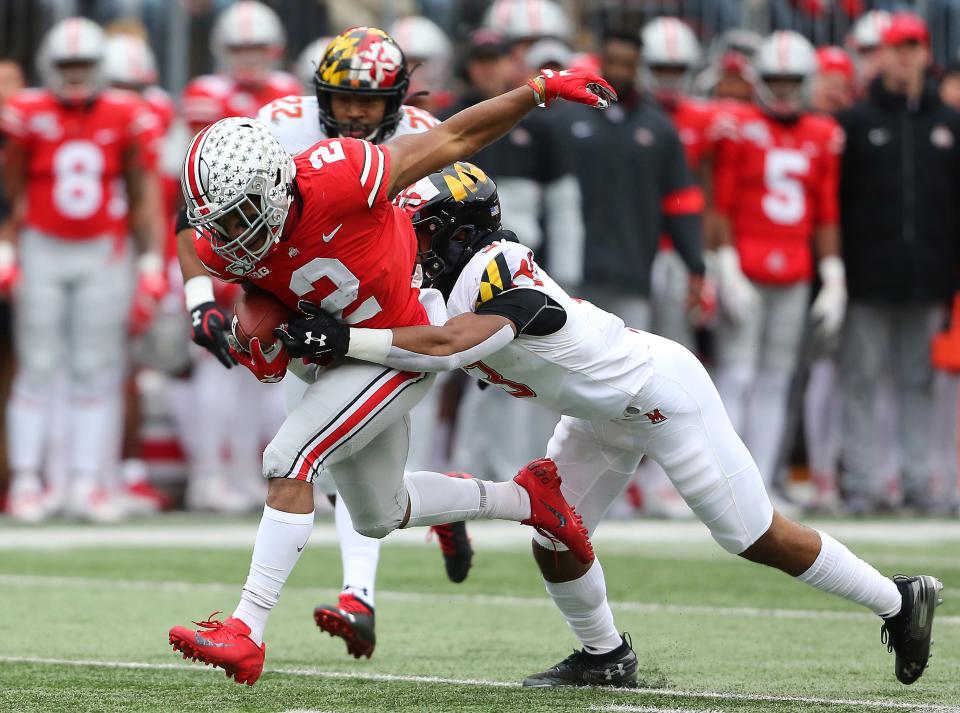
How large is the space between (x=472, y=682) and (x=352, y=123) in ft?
5.32

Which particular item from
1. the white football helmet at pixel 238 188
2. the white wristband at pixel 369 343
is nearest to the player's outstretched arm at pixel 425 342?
the white wristband at pixel 369 343

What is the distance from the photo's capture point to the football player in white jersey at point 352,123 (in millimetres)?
4922

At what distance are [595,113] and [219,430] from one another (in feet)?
8.25

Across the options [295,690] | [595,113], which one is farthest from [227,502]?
[295,690]

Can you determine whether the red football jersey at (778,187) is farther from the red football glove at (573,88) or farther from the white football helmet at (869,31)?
the red football glove at (573,88)

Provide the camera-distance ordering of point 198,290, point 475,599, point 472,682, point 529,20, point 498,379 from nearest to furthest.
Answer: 1. point 498,379
2. point 472,682
3. point 198,290
4. point 475,599
5. point 529,20

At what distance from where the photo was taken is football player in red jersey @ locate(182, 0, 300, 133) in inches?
360

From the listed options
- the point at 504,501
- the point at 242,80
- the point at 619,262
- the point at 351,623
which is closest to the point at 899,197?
the point at 619,262

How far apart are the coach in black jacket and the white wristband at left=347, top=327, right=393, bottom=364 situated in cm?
557

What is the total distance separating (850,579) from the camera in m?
4.37

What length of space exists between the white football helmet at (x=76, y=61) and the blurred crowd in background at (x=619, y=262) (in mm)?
17

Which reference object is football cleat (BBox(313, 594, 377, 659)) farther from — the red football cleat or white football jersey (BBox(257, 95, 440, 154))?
white football jersey (BBox(257, 95, 440, 154))

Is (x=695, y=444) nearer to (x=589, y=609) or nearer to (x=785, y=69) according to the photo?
(x=589, y=609)

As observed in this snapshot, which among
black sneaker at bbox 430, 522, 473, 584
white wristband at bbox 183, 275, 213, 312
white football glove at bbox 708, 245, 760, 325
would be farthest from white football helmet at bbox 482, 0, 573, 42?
black sneaker at bbox 430, 522, 473, 584
